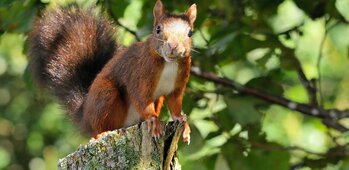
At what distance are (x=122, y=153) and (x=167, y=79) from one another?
1.78ft

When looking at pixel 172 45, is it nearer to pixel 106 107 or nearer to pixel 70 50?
pixel 106 107

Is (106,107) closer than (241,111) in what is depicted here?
Yes

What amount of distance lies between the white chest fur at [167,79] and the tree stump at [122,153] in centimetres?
44

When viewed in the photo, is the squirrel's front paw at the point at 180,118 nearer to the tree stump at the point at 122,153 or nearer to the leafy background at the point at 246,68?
the tree stump at the point at 122,153

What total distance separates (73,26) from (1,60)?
4219 mm

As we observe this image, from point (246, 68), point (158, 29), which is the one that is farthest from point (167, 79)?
point (246, 68)

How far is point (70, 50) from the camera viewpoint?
429 cm

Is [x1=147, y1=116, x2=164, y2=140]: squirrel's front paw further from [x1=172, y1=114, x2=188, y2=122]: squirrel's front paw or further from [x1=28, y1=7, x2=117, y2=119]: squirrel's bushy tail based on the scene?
[x1=28, y1=7, x2=117, y2=119]: squirrel's bushy tail

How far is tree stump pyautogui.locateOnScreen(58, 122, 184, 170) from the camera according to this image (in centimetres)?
303

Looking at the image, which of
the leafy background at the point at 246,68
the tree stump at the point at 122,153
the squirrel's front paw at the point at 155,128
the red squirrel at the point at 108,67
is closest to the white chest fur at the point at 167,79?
the red squirrel at the point at 108,67

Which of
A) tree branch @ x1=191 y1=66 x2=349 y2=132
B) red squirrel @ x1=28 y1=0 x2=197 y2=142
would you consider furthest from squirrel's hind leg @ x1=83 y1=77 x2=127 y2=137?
tree branch @ x1=191 y1=66 x2=349 y2=132

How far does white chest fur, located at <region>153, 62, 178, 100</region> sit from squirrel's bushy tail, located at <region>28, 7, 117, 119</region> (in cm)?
72

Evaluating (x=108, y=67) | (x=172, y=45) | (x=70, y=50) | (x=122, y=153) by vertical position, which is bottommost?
(x=122, y=153)

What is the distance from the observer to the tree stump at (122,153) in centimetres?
303
